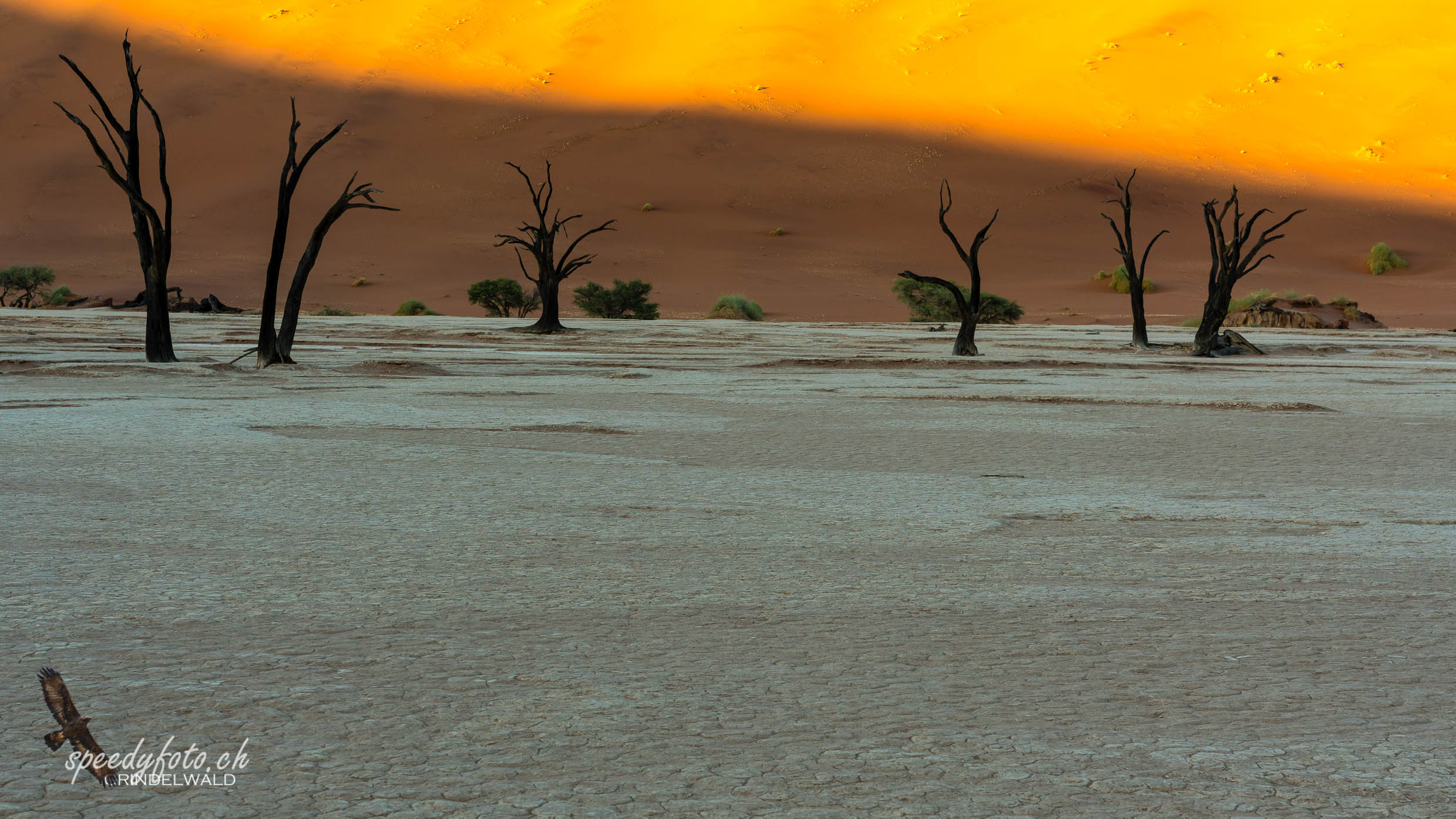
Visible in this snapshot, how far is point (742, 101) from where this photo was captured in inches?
3300

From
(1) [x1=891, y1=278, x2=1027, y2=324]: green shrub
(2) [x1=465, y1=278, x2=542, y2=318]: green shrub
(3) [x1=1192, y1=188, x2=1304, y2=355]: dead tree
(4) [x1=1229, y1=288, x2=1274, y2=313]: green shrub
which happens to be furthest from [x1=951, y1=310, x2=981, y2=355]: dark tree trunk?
(2) [x1=465, y1=278, x2=542, y2=318]: green shrub

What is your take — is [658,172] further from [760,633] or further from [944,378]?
[760,633]

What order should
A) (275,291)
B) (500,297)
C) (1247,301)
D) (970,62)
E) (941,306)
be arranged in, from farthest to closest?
(970,62) < (941,306) < (500,297) < (1247,301) < (275,291)

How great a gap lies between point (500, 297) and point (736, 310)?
8.07m

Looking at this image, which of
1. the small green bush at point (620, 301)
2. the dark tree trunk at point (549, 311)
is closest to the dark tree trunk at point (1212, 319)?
the dark tree trunk at point (549, 311)

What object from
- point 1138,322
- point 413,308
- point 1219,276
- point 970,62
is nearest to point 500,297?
point 413,308

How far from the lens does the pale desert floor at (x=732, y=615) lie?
2725mm

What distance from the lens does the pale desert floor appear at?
2725 mm

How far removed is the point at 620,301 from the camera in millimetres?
48125

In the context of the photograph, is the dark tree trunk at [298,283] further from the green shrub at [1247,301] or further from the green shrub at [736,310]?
the green shrub at [1247,301]

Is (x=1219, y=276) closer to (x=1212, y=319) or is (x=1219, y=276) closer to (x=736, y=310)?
(x=1212, y=319)

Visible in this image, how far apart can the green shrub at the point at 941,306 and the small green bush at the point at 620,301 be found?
29.3 feet

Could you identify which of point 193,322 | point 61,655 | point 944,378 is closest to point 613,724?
point 61,655

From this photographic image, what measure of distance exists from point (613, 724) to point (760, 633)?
35.8 inches
